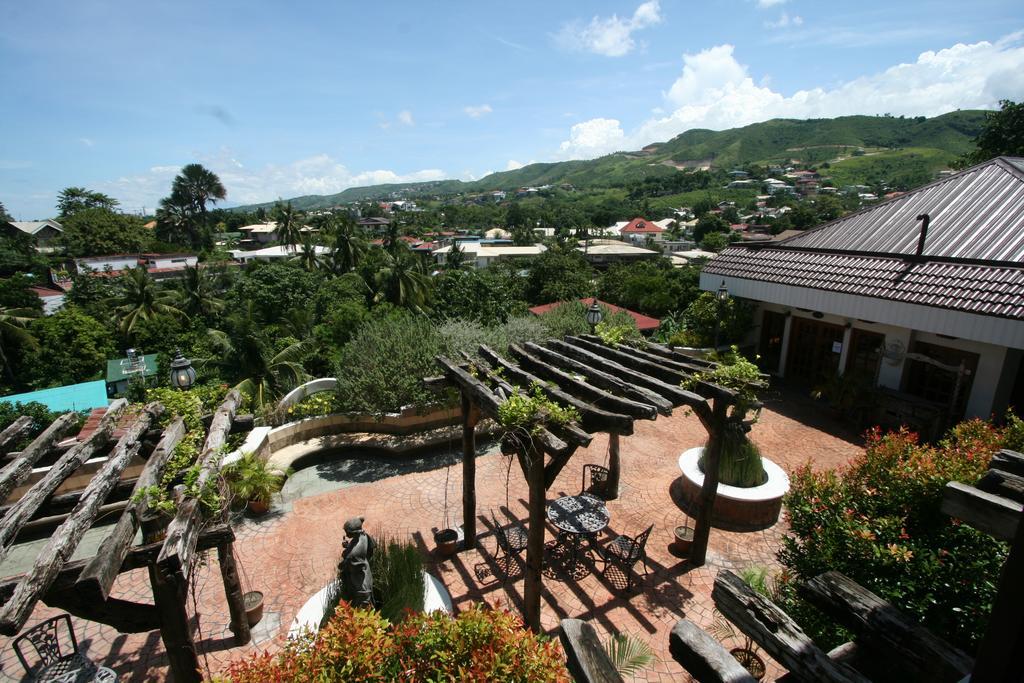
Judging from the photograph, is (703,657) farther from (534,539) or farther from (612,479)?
(612,479)

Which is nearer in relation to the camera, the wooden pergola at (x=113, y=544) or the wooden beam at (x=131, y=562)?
the wooden beam at (x=131, y=562)

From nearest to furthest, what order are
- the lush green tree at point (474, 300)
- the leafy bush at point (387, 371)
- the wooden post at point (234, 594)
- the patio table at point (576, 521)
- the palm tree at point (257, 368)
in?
the wooden post at point (234, 594)
the patio table at point (576, 521)
the leafy bush at point (387, 371)
the palm tree at point (257, 368)
the lush green tree at point (474, 300)

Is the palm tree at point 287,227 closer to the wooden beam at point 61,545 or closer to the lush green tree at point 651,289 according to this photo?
the lush green tree at point 651,289

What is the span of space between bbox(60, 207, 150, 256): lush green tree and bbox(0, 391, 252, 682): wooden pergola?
66.5 metres

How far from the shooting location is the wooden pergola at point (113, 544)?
3.53 meters

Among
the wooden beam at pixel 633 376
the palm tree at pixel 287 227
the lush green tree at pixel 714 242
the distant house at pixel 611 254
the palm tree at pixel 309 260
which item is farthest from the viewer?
the lush green tree at pixel 714 242

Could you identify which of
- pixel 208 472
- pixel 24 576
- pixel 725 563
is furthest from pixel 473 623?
pixel 725 563

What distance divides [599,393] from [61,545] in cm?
510

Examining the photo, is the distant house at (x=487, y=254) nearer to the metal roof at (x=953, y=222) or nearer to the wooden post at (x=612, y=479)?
the metal roof at (x=953, y=222)

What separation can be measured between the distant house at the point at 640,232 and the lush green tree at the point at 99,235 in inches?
3030

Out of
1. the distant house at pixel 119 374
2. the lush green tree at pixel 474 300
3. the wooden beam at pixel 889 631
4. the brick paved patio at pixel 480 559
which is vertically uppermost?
the wooden beam at pixel 889 631

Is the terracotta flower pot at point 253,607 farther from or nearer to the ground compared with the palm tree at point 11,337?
farther from the ground

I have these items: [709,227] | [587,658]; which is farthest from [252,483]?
[709,227]

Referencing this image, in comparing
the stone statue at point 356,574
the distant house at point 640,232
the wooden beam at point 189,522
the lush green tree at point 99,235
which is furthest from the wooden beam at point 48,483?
the distant house at point 640,232
